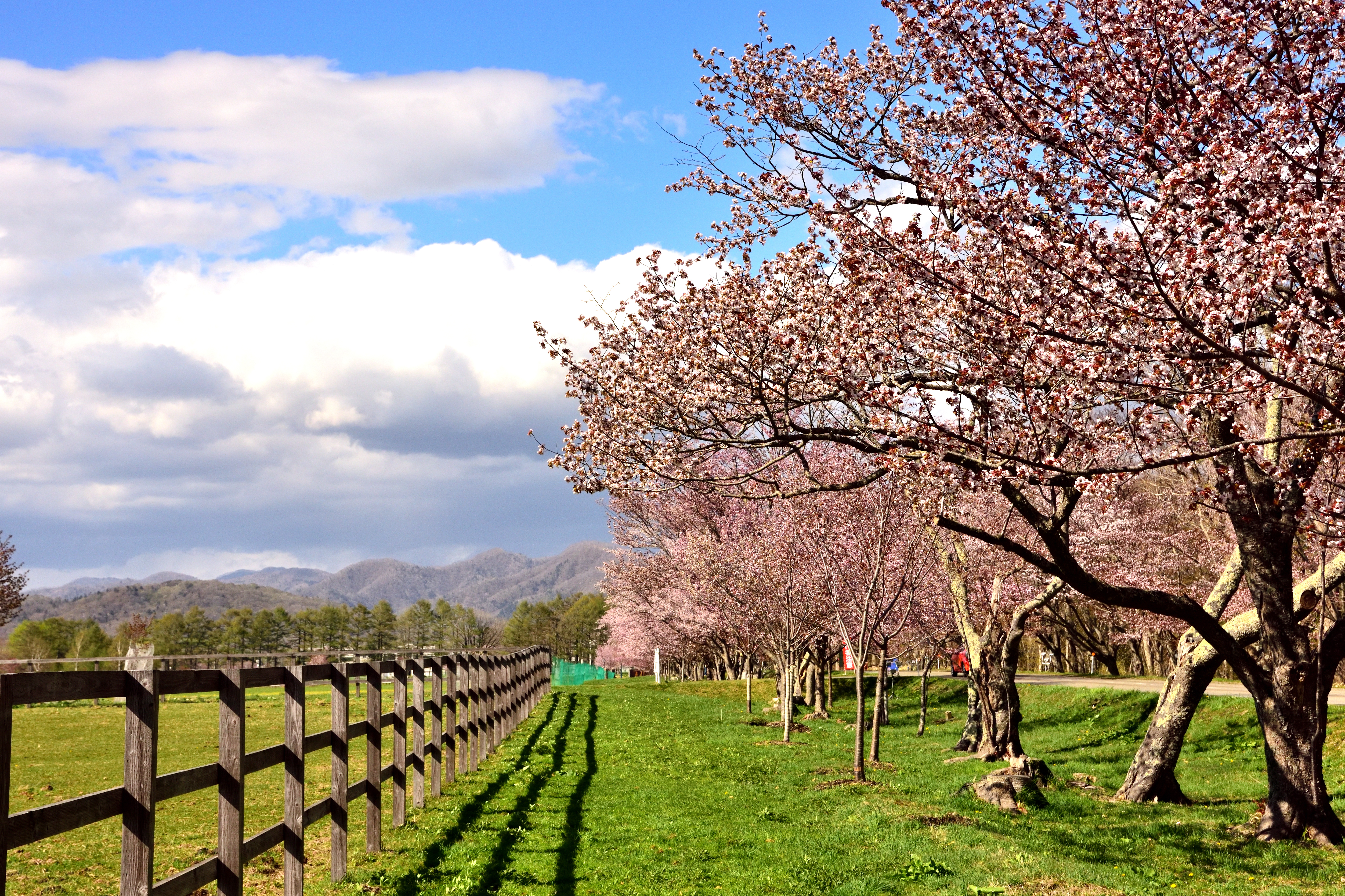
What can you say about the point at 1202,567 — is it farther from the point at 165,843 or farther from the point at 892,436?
the point at 165,843

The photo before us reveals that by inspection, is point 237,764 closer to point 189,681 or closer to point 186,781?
point 186,781

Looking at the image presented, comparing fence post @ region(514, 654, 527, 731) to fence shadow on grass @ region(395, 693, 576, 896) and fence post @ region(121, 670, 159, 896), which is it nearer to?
fence shadow on grass @ region(395, 693, 576, 896)

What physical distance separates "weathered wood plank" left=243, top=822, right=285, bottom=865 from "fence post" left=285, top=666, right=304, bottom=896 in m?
0.06

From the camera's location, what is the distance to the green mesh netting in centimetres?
7306

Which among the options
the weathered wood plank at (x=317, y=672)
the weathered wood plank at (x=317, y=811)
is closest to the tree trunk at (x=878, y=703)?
the weathered wood plank at (x=317, y=811)

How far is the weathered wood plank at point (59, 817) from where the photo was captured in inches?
159

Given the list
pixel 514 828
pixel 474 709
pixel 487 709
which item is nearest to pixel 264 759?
pixel 514 828

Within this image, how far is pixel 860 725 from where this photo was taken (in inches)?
656

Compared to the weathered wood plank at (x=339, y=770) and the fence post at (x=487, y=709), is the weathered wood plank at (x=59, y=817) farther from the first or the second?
the fence post at (x=487, y=709)

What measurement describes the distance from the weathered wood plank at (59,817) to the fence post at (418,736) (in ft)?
20.9

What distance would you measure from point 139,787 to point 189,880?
2.73 ft

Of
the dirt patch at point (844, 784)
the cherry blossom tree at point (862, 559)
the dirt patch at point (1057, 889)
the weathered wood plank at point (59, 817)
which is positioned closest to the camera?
the weathered wood plank at point (59, 817)

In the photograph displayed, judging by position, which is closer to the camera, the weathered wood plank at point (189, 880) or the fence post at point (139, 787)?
the fence post at point (139, 787)

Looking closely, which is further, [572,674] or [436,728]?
[572,674]
